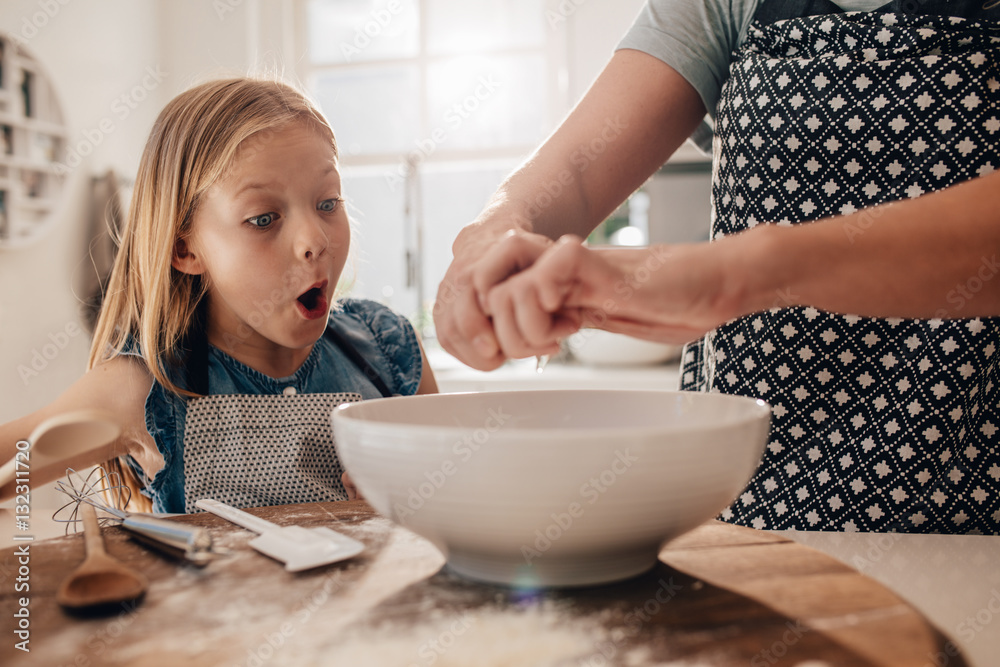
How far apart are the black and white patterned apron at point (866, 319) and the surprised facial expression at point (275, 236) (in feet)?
2.00

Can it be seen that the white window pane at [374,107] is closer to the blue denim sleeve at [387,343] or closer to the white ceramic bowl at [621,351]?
the white ceramic bowl at [621,351]

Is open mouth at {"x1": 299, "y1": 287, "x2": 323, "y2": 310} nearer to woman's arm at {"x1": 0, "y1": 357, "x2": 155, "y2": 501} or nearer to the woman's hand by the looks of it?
woman's arm at {"x1": 0, "y1": 357, "x2": 155, "y2": 501}

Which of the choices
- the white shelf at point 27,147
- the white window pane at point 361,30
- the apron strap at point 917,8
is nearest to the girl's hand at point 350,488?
the apron strap at point 917,8

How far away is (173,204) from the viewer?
1130mm

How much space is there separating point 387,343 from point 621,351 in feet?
4.69

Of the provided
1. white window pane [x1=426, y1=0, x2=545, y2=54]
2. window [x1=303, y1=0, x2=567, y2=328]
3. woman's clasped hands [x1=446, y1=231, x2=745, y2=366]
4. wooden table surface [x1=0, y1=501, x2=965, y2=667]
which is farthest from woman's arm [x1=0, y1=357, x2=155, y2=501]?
white window pane [x1=426, y1=0, x2=545, y2=54]

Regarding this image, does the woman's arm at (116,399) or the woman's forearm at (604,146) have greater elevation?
the woman's forearm at (604,146)

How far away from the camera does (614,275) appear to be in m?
0.54

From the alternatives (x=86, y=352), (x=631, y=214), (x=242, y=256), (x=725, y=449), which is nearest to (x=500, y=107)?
(x=631, y=214)

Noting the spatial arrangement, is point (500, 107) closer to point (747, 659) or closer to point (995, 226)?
point (995, 226)

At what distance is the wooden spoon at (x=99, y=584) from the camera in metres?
0.42

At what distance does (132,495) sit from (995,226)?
121cm

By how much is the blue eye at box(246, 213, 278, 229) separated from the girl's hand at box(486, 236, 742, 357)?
1.97ft

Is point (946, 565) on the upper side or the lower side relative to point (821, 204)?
lower
